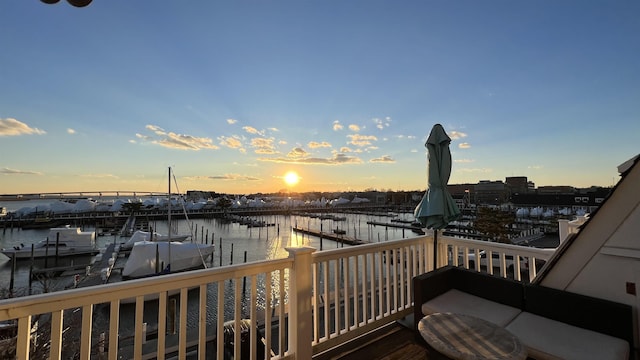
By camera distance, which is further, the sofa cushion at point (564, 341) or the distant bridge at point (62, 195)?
the distant bridge at point (62, 195)

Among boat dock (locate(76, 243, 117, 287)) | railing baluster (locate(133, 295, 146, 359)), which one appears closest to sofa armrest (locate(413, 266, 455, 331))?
railing baluster (locate(133, 295, 146, 359))

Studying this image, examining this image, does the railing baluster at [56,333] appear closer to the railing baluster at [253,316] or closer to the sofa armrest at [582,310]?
the railing baluster at [253,316]

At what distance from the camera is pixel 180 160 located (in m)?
18.8

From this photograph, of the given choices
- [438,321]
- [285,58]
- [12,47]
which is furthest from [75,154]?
[438,321]

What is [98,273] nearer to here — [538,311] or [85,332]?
[85,332]

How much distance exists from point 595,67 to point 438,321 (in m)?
6.04

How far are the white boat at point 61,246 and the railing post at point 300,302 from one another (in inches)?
1044

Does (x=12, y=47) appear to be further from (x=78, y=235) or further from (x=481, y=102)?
(x=78, y=235)

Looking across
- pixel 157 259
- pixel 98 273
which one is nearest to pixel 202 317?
pixel 157 259

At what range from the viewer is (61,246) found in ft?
68.2

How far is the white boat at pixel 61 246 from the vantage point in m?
19.5

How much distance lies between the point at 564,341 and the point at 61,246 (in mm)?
29218

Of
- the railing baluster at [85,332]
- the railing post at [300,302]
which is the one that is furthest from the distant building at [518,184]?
the railing baluster at [85,332]

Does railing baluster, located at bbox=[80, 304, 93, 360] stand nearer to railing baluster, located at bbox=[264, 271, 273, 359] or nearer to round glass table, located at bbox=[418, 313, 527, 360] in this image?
railing baluster, located at bbox=[264, 271, 273, 359]
